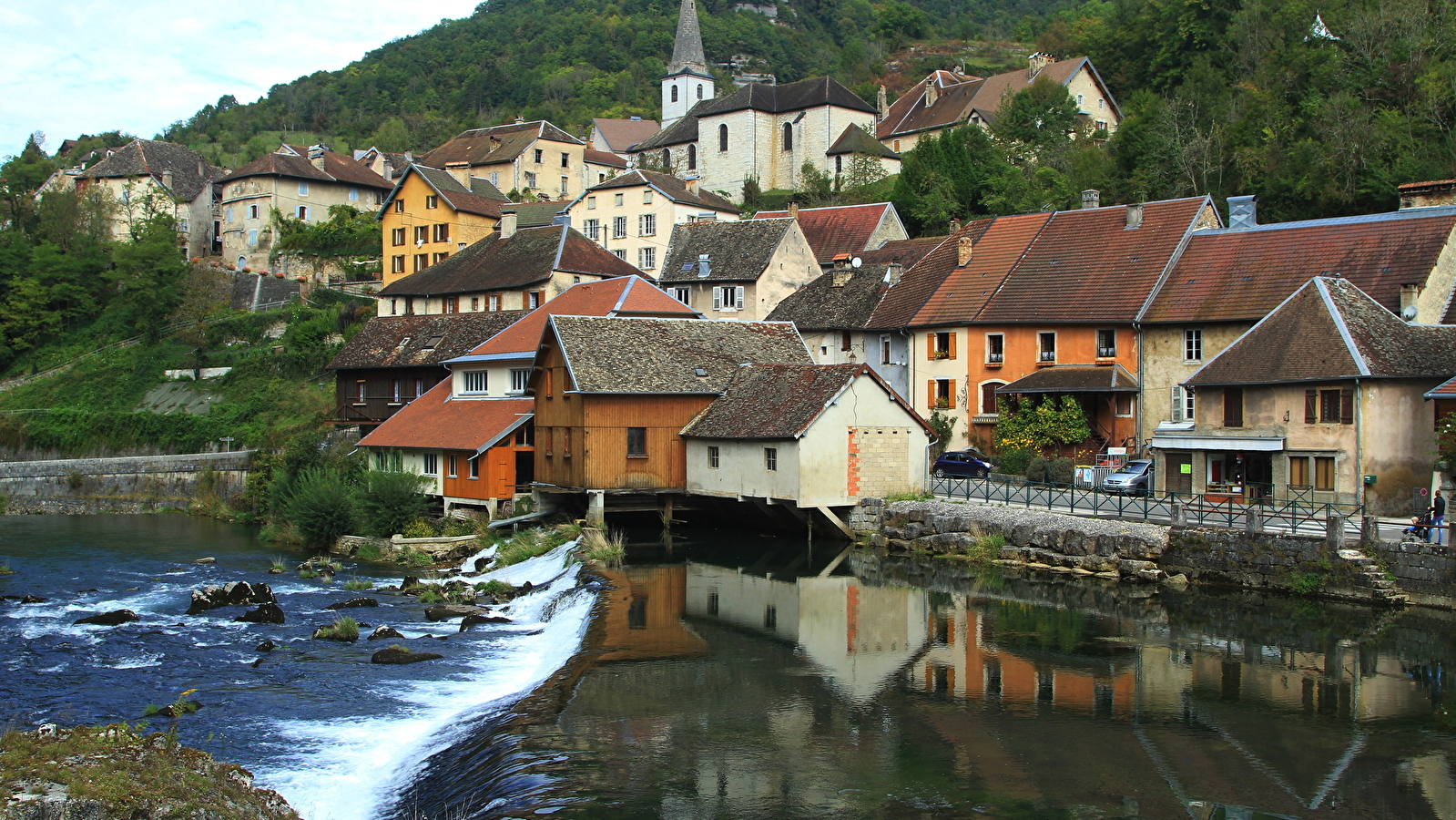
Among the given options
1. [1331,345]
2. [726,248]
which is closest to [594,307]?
[726,248]

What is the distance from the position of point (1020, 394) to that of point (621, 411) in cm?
1433

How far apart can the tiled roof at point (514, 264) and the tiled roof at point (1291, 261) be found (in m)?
26.6

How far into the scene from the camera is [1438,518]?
82.0 ft

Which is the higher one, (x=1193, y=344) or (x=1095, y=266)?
(x=1095, y=266)

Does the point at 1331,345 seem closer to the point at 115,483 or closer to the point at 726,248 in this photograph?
Result: the point at 726,248

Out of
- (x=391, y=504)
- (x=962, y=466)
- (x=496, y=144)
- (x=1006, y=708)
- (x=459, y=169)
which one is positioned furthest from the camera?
(x=496, y=144)

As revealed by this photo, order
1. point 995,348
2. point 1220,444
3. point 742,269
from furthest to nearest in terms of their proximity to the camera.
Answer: point 742,269, point 995,348, point 1220,444

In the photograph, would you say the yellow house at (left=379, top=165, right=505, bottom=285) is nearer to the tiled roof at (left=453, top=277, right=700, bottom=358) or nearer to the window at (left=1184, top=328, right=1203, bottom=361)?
the tiled roof at (left=453, top=277, right=700, bottom=358)

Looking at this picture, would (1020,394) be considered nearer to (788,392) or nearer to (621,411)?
(788,392)

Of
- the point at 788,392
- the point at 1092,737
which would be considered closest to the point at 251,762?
the point at 1092,737

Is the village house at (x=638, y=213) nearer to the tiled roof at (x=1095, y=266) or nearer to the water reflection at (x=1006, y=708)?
the tiled roof at (x=1095, y=266)

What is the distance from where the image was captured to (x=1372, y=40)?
50250 millimetres

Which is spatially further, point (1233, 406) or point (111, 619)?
point (1233, 406)

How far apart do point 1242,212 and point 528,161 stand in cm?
5859
